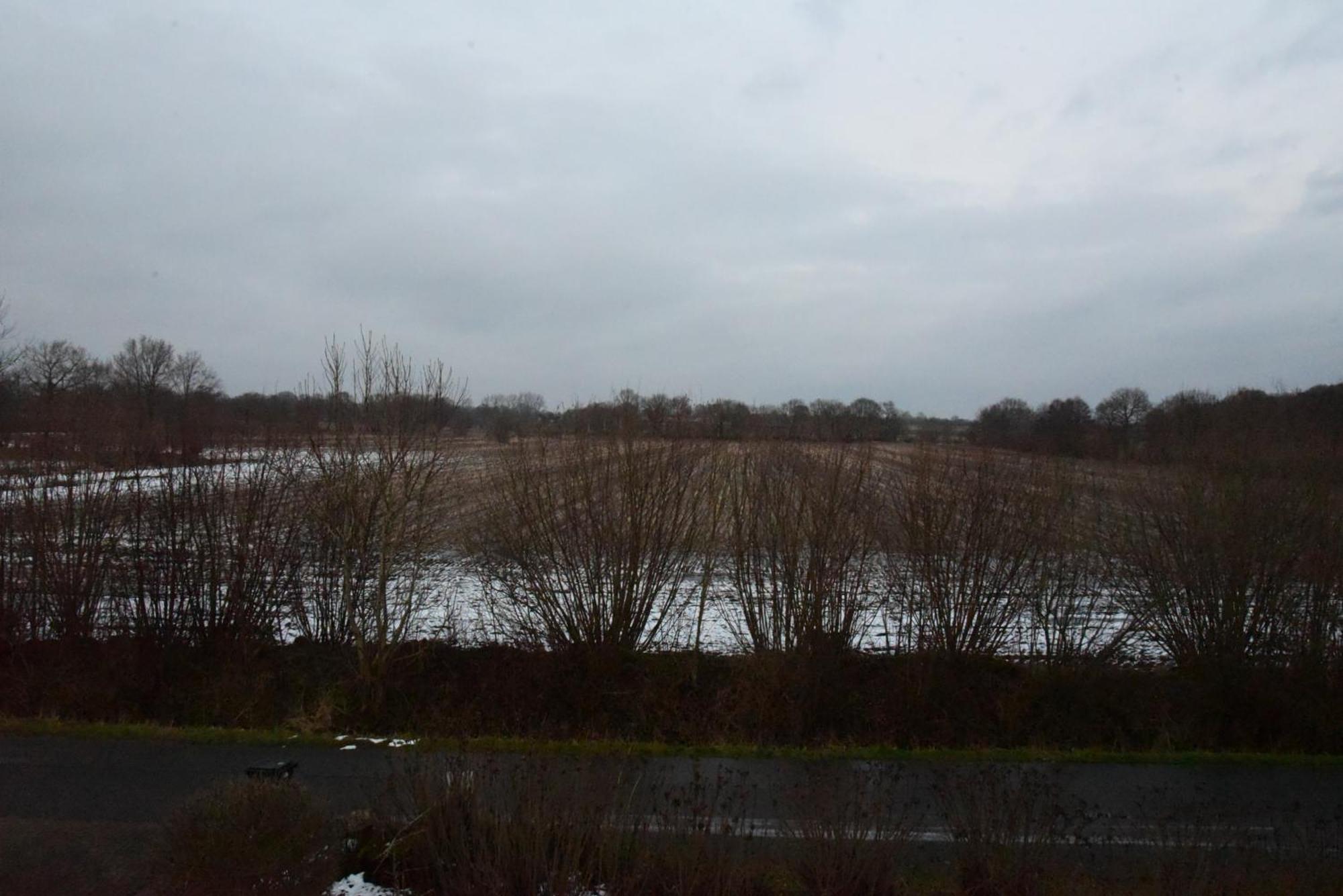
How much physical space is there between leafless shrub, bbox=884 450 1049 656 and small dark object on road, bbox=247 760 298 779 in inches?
309

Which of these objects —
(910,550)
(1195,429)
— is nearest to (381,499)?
(910,550)

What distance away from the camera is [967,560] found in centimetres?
1155

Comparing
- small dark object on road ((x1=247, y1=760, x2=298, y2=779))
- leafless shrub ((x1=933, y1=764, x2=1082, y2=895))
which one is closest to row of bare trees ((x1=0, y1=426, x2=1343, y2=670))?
small dark object on road ((x1=247, y1=760, x2=298, y2=779))

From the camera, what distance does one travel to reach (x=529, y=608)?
12.0 m

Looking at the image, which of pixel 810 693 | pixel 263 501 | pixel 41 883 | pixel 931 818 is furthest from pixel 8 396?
pixel 931 818

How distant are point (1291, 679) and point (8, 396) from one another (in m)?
19.7

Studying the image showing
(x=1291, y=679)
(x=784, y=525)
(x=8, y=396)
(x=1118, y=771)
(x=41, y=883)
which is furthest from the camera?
(x=8, y=396)

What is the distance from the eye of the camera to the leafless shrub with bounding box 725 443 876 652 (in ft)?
38.0

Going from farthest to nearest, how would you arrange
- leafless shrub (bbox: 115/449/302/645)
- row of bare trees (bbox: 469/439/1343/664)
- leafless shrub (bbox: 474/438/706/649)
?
leafless shrub (bbox: 115/449/302/645) < leafless shrub (bbox: 474/438/706/649) < row of bare trees (bbox: 469/439/1343/664)

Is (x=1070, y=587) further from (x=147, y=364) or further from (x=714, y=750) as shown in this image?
(x=147, y=364)

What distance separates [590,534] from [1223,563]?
8.16 meters

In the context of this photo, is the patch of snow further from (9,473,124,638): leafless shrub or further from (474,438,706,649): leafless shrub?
(9,473,124,638): leafless shrub

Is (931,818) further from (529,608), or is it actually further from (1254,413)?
(1254,413)

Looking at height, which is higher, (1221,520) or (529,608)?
(1221,520)
